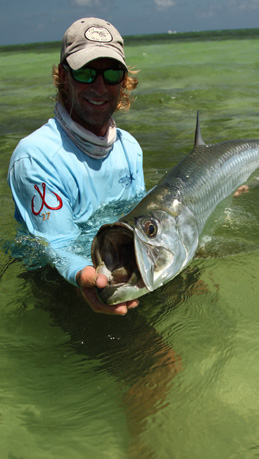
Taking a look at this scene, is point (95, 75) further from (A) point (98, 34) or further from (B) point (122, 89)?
(B) point (122, 89)

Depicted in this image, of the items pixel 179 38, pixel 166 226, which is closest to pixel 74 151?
pixel 166 226

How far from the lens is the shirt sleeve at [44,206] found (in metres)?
2.76

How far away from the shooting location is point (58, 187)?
2912 mm

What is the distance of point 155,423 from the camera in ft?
7.21

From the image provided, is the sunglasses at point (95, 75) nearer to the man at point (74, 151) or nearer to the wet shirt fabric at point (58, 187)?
the man at point (74, 151)

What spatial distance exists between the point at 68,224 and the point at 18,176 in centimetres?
41

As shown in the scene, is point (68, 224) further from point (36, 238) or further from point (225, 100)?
A: point (225, 100)

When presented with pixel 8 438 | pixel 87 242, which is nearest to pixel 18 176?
pixel 87 242

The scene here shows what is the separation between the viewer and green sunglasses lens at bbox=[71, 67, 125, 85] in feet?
9.95

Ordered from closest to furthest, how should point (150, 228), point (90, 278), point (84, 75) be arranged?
point (90, 278) → point (150, 228) → point (84, 75)

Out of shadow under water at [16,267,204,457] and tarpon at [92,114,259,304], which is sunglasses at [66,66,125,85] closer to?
tarpon at [92,114,259,304]

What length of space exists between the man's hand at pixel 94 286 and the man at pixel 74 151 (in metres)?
0.29

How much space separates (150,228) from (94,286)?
0.39m

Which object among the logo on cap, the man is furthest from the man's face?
the logo on cap
